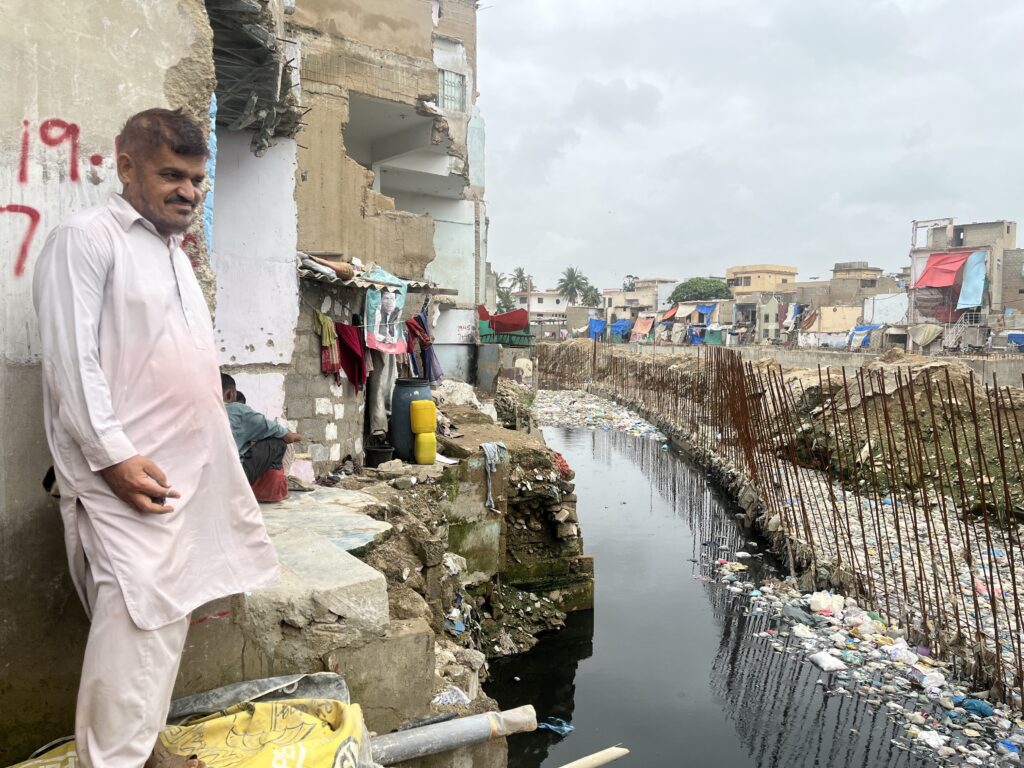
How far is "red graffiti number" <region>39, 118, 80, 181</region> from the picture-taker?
2039mm

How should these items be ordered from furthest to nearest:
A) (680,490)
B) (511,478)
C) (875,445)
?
1. (680,490)
2. (875,445)
3. (511,478)

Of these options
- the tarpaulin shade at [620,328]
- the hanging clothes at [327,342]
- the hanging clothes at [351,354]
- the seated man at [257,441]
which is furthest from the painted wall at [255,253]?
the tarpaulin shade at [620,328]

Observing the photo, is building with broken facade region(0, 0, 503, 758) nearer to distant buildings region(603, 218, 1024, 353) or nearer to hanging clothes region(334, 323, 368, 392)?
hanging clothes region(334, 323, 368, 392)

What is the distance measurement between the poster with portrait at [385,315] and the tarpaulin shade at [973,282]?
3456cm

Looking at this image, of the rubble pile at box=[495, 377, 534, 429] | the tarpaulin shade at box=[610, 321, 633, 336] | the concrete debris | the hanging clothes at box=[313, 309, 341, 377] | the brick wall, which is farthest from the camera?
the tarpaulin shade at box=[610, 321, 633, 336]

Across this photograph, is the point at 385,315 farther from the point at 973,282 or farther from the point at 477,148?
the point at 973,282

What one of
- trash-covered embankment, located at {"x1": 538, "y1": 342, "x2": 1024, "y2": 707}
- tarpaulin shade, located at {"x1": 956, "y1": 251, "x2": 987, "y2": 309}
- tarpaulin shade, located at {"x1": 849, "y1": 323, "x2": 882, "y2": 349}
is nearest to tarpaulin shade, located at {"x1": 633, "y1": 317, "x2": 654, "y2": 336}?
tarpaulin shade, located at {"x1": 849, "y1": 323, "x2": 882, "y2": 349}

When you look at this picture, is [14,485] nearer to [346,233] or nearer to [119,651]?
[119,651]

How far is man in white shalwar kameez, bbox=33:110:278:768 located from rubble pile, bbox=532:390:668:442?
17628mm

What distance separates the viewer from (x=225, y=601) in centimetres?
231

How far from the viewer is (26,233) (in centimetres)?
201

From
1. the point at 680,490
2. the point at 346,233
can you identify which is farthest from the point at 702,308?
the point at 346,233

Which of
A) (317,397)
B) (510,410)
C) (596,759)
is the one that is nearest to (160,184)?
(596,759)

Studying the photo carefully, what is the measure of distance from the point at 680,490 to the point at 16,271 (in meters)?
12.7
